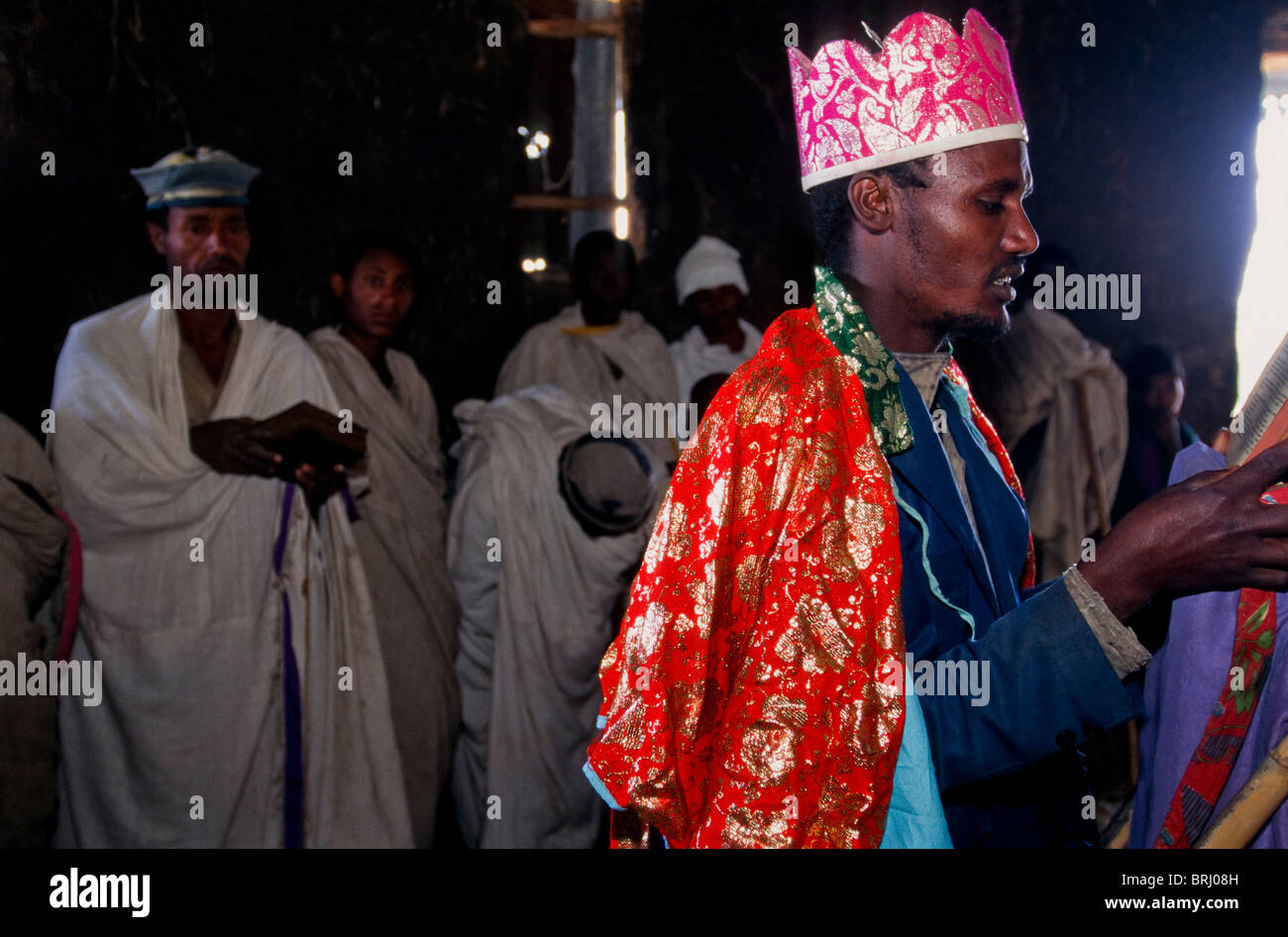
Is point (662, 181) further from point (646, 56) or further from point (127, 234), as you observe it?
point (127, 234)

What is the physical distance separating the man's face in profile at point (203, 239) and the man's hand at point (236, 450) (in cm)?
57

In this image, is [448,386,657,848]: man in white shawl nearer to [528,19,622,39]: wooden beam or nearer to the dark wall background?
the dark wall background

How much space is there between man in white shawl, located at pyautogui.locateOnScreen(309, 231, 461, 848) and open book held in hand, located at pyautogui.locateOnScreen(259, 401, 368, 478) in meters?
0.39

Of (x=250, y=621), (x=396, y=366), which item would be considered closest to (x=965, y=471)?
(x=250, y=621)

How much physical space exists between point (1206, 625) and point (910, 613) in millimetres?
491

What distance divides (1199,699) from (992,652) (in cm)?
48

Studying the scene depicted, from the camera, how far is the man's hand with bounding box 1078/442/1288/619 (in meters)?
1.24

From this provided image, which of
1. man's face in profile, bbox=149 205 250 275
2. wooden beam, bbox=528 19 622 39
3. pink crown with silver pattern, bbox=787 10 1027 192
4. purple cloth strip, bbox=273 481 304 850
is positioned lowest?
purple cloth strip, bbox=273 481 304 850

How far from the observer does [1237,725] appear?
1.62m

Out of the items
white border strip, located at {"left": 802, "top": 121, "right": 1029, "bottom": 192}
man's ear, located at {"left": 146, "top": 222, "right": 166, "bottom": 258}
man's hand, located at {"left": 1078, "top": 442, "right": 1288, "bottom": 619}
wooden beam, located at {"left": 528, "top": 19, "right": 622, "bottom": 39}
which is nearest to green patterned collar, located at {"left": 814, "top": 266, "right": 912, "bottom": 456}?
white border strip, located at {"left": 802, "top": 121, "right": 1029, "bottom": 192}

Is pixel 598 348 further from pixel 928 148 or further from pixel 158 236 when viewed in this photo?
pixel 928 148

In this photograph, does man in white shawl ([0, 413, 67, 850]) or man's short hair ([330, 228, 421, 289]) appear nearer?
man in white shawl ([0, 413, 67, 850])

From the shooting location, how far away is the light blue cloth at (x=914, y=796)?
1.35 meters

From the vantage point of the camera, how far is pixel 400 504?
14.9ft
